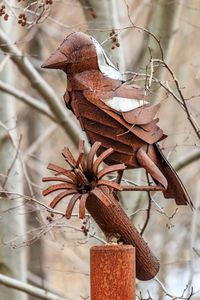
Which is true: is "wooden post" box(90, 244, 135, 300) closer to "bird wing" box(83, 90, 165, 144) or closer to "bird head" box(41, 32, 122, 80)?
"bird wing" box(83, 90, 165, 144)

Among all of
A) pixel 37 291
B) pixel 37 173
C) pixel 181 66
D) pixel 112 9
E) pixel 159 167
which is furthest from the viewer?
pixel 37 173

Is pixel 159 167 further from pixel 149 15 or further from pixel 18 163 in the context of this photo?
pixel 149 15

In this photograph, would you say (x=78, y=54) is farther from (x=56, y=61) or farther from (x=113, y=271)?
(x=113, y=271)

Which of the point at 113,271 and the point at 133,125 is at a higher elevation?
the point at 133,125

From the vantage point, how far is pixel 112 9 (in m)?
2.92

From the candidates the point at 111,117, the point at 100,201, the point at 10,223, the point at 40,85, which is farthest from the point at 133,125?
the point at 10,223

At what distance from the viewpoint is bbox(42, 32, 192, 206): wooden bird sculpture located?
48.9 inches

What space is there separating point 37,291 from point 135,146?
1261 mm

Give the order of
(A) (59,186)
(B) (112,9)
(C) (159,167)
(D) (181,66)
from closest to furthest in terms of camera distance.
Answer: (A) (59,186)
(C) (159,167)
(B) (112,9)
(D) (181,66)

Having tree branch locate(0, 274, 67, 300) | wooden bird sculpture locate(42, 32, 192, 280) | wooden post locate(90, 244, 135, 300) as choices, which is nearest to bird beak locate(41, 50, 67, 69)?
wooden bird sculpture locate(42, 32, 192, 280)

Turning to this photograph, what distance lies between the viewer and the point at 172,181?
4.25 ft

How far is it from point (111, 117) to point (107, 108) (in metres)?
0.02

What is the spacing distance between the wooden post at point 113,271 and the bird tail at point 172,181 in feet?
0.47

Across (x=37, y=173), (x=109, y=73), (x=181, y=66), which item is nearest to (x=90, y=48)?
(x=109, y=73)
